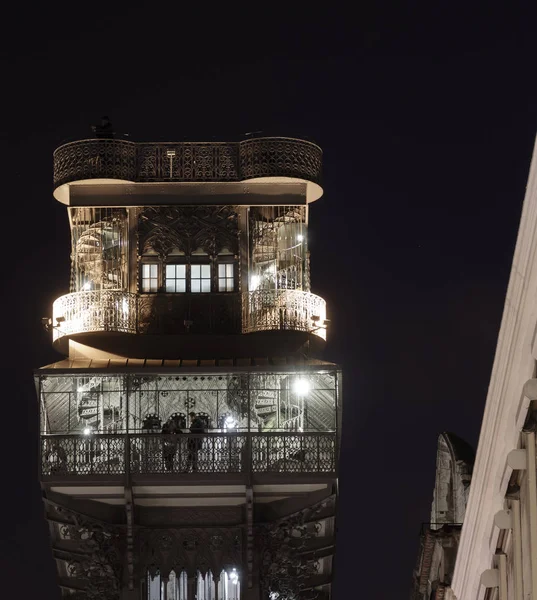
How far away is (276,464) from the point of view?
41.1 m

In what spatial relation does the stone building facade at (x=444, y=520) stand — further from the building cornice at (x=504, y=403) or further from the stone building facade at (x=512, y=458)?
the stone building facade at (x=512, y=458)

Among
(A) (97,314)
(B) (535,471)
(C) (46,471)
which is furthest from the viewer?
(A) (97,314)

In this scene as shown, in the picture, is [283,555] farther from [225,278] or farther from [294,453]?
[225,278]

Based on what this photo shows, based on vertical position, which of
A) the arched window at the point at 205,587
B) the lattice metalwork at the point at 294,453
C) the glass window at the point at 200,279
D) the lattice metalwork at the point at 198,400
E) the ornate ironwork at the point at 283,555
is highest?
the glass window at the point at 200,279

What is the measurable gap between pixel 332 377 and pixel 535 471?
24.7 m

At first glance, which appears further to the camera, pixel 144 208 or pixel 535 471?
pixel 144 208

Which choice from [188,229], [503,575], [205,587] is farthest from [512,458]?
[188,229]

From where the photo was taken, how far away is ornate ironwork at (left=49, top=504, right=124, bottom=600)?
4100cm

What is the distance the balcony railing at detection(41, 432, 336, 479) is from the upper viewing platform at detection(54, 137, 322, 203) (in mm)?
6686

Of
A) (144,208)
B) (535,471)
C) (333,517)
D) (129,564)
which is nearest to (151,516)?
(129,564)

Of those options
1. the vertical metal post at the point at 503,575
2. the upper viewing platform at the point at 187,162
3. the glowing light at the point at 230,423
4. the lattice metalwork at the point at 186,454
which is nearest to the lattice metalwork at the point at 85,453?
the lattice metalwork at the point at 186,454

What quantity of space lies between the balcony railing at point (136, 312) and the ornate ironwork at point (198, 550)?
16.1 ft

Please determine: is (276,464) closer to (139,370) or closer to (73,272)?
(139,370)

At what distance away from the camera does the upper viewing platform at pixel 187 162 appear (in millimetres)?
44312
